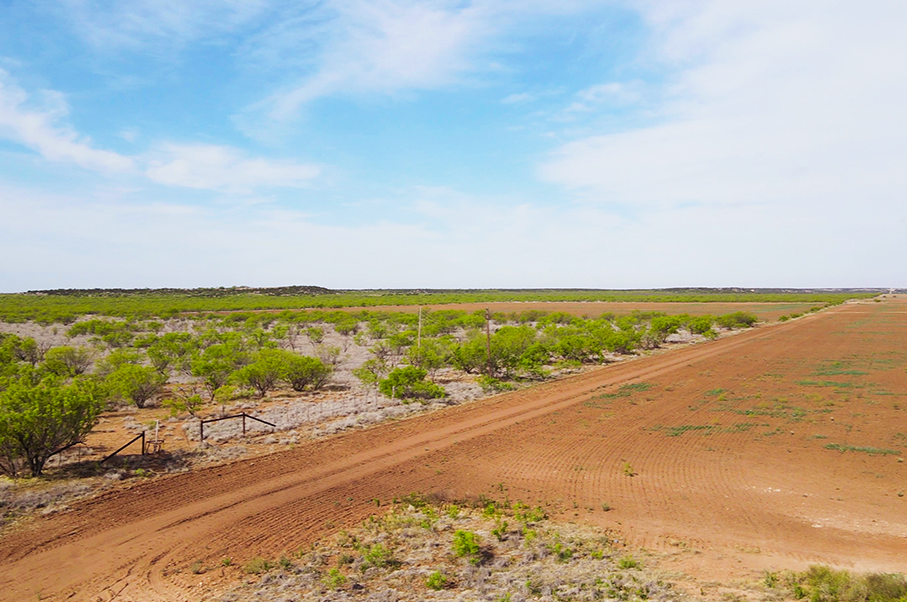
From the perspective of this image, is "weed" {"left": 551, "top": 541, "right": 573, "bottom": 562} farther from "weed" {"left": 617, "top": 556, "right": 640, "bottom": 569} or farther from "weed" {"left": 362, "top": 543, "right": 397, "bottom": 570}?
"weed" {"left": 362, "top": 543, "right": 397, "bottom": 570}

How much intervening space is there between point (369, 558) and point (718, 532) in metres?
7.04

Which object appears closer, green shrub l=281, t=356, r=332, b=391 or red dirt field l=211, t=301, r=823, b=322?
green shrub l=281, t=356, r=332, b=391

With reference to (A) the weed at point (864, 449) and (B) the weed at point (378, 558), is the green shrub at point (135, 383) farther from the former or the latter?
(A) the weed at point (864, 449)

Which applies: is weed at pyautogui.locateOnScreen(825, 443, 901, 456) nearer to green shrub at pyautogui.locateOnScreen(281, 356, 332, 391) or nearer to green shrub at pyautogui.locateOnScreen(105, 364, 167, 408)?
green shrub at pyautogui.locateOnScreen(281, 356, 332, 391)

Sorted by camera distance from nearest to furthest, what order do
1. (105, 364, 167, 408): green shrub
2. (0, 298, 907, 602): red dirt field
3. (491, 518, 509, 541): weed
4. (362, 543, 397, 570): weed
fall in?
1. (362, 543, 397, 570): weed
2. (0, 298, 907, 602): red dirt field
3. (491, 518, 509, 541): weed
4. (105, 364, 167, 408): green shrub

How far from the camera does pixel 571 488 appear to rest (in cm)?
1288

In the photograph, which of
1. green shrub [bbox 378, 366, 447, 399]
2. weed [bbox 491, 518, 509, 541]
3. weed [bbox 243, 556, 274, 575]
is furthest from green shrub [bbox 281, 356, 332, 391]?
weed [bbox 491, 518, 509, 541]

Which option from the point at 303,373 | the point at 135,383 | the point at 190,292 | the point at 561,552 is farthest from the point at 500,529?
the point at 190,292

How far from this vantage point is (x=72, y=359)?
2823 centimetres

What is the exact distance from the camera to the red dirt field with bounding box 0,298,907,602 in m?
9.22

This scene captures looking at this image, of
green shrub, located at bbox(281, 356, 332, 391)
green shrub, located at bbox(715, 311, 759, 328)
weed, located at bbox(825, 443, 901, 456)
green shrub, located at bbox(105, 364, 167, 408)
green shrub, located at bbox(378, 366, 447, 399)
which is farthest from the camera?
green shrub, located at bbox(715, 311, 759, 328)

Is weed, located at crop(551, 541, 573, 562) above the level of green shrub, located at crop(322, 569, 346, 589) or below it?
above

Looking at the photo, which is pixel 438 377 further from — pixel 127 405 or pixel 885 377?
pixel 885 377

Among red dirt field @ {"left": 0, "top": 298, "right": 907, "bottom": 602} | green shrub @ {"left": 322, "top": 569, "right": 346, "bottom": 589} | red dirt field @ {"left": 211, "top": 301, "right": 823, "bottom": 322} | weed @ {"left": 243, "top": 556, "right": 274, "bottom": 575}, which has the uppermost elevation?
red dirt field @ {"left": 211, "top": 301, "right": 823, "bottom": 322}
